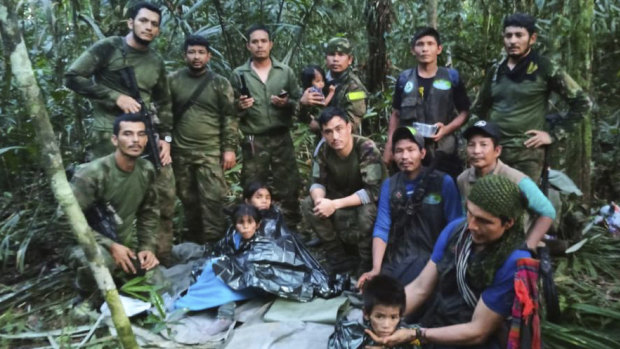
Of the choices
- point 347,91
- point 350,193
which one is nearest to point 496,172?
point 350,193

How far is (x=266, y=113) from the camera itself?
17.4 feet

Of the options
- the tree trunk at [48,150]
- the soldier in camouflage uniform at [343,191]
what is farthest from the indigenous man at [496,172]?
the tree trunk at [48,150]

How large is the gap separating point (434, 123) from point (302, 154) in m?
2.90

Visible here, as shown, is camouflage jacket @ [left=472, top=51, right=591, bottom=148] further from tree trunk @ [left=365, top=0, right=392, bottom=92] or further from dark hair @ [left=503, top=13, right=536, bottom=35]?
tree trunk @ [left=365, top=0, right=392, bottom=92]

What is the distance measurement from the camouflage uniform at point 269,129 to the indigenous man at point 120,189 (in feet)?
3.88

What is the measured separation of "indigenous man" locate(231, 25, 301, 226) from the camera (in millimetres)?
5227

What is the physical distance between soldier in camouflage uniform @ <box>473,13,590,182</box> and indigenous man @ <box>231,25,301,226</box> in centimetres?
198

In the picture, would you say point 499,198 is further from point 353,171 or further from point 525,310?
point 353,171

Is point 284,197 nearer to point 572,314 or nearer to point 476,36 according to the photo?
point 572,314

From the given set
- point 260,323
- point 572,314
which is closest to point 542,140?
point 572,314

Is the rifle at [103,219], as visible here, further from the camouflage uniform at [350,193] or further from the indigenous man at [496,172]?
the indigenous man at [496,172]

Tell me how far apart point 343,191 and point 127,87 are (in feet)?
6.74

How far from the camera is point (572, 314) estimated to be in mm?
3453

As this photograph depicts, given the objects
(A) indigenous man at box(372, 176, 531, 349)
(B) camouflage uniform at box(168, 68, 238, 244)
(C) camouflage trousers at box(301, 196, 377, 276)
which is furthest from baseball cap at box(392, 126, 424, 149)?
(B) camouflage uniform at box(168, 68, 238, 244)
